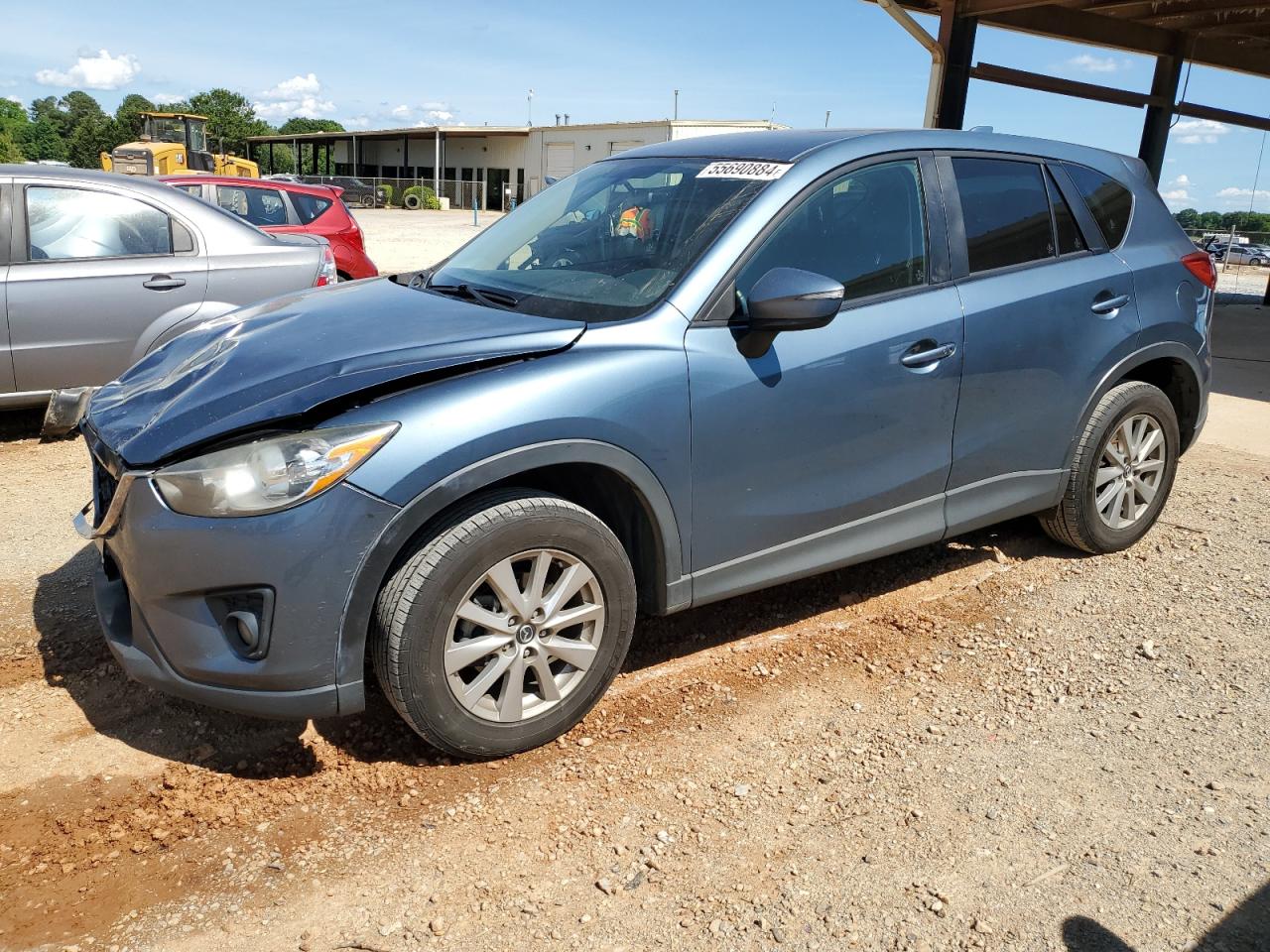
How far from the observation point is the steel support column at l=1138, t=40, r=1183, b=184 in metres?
12.8

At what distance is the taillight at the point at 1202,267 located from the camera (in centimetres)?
462

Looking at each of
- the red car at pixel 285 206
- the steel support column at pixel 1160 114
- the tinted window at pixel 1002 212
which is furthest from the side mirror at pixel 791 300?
the steel support column at pixel 1160 114

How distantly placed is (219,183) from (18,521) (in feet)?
22.6

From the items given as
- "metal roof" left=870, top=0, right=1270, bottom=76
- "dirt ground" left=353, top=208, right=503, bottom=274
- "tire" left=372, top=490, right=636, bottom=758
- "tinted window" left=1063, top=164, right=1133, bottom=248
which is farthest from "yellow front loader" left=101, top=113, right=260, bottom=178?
"tire" left=372, top=490, right=636, bottom=758

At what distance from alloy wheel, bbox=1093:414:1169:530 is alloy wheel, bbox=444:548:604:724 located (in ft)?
8.64

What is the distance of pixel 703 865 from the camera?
8.44 ft

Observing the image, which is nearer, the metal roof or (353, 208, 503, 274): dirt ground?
the metal roof

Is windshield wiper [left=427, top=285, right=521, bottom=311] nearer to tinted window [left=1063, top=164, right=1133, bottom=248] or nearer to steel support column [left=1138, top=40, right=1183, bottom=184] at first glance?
tinted window [left=1063, top=164, right=1133, bottom=248]

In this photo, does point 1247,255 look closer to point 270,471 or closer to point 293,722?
point 293,722

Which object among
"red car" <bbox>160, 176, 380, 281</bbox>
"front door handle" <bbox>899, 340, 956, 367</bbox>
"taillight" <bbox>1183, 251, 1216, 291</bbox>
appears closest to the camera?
"front door handle" <bbox>899, 340, 956, 367</bbox>

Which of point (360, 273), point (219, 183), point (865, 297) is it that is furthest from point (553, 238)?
point (219, 183)

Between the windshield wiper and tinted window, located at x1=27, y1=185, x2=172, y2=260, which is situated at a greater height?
tinted window, located at x1=27, y1=185, x2=172, y2=260

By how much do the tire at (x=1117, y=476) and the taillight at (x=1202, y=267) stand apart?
0.62 metres

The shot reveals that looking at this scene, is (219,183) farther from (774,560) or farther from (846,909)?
(846,909)
